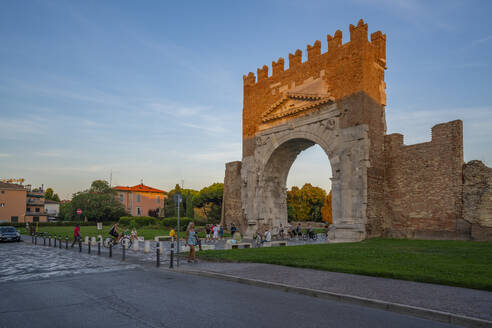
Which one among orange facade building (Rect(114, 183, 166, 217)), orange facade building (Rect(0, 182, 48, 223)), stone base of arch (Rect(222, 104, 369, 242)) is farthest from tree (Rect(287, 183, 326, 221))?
orange facade building (Rect(0, 182, 48, 223))

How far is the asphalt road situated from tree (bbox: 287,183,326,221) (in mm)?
55319

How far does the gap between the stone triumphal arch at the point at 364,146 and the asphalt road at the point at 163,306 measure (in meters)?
12.7

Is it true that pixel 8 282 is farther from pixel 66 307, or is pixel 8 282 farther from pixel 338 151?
pixel 338 151

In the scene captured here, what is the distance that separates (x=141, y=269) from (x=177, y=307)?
5205 millimetres

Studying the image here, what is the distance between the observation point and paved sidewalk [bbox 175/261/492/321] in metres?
5.48

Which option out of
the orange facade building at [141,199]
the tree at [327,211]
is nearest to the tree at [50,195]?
the orange facade building at [141,199]

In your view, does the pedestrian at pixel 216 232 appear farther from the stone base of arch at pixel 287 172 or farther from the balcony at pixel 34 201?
the balcony at pixel 34 201

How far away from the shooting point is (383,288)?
681cm

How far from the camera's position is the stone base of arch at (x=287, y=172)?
751 inches

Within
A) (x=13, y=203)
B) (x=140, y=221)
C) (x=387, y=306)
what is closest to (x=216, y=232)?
(x=387, y=306)

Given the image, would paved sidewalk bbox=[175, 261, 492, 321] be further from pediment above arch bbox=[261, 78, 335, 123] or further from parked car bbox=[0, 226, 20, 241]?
parked car bbox=[0, 226, 20, 241]

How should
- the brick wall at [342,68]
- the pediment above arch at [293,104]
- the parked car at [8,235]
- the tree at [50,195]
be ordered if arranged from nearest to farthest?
1. the brick wall at [342,68]
2. the pediment above arch at [293,104]
3. the parked car at [8,235]
4. the tree at [50,195]

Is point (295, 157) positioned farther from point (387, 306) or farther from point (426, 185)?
point (387, 306)

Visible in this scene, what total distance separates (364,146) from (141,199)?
227 feet
